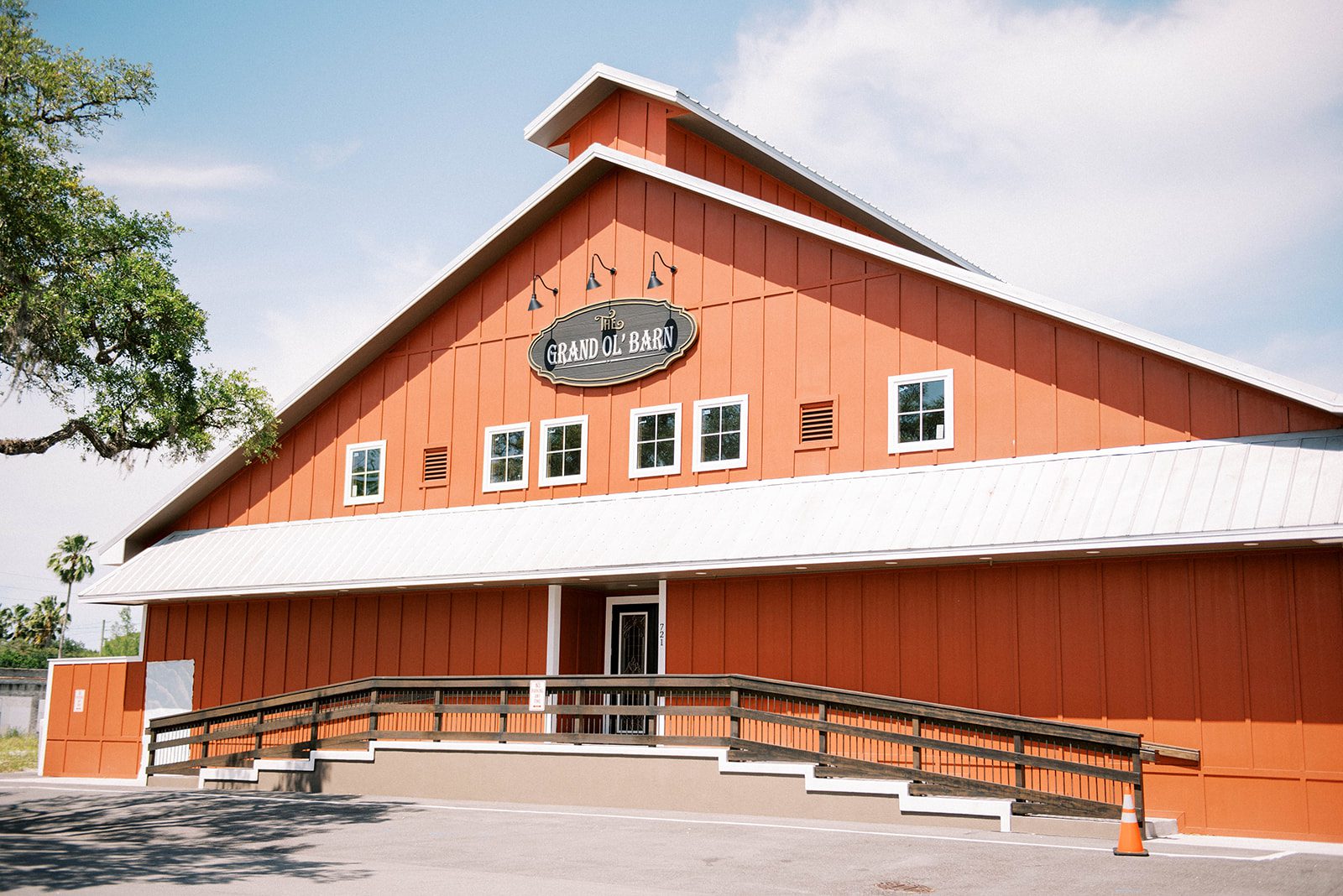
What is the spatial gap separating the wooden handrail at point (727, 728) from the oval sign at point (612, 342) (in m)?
5.10

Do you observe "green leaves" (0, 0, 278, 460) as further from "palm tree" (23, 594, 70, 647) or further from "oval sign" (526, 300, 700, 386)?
"palm tree" (23, 594, 70, 647)

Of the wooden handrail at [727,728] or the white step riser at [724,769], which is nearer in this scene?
the white step riser at [724,769]

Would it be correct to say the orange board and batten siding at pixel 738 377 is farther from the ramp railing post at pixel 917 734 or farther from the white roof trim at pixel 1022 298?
the ramp railing post at pixel 917 734

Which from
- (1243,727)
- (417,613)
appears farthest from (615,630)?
(1243,727)

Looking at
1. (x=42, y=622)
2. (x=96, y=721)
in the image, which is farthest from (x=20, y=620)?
(x=96, y=721)

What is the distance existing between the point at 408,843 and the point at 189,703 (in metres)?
12.3

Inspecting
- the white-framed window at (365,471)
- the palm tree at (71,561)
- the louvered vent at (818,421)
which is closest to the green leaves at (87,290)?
the white-framed window at (365,471)

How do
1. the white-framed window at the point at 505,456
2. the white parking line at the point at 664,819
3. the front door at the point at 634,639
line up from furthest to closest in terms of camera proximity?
1. the white-framed window at the point at 505,456
2. the front door at the point at 634,639
3. the white parking line at the point at 664,819

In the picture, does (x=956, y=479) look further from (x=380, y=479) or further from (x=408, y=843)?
(x=380, y=479)

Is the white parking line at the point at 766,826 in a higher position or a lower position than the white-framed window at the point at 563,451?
lower

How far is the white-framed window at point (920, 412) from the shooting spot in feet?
56.5

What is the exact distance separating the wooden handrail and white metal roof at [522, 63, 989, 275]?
9345 mm

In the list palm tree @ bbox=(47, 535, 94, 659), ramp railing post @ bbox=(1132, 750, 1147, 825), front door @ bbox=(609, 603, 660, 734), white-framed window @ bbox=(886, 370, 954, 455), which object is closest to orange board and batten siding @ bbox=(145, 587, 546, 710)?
front door @ bbox=(609, 603, 660, 734)

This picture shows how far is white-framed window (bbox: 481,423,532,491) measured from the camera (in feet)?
69.8
